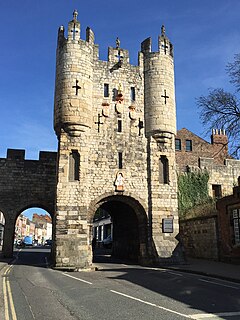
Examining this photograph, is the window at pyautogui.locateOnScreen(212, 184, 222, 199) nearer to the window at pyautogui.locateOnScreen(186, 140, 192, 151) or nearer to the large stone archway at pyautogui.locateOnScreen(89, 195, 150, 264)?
the window at pyautogui.locateOnScreen(186, 140, 192, 151)

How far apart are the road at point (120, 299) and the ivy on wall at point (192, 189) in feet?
47.7

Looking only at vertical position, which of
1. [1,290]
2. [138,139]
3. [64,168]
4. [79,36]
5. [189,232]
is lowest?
[1,290]

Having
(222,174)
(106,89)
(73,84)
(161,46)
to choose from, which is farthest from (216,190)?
(73,84)

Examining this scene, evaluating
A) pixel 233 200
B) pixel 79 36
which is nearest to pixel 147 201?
pixel 233 200

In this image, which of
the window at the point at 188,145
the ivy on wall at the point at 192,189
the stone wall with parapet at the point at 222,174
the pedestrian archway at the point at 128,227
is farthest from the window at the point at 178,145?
the pedestrian archway at the point at 128,227

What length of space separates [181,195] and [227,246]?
345 inches

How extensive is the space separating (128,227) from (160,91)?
9.59m

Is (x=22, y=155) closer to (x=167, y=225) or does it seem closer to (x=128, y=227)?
(x=128, y=227)

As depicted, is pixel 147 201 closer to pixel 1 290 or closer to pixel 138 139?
pixel 138 139

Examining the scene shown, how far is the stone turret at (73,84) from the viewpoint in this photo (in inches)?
771

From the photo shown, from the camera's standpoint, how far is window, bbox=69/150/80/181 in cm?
1917

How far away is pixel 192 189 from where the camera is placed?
2794 centimetres

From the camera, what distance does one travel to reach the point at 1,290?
1002 centimetres

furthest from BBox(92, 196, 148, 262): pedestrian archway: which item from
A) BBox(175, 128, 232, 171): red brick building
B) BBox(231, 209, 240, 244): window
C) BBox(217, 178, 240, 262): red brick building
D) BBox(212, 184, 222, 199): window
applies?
BBox(212, 184, 222, 199): window
